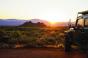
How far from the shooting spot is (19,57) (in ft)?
52.6

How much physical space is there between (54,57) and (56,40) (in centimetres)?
1015

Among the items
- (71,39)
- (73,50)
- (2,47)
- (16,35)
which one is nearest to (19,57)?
(71,39)

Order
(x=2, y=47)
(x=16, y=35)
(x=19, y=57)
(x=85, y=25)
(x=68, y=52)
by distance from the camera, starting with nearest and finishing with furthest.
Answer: (x=85, y=25) < (x=19, y=57) < (x=68, y=52) < (x=2, y=47) < (x=16, y=35)

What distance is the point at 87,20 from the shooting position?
15094 mm

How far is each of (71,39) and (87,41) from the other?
3.38 meters

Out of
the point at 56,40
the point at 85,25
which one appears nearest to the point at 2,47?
the point at 56,40

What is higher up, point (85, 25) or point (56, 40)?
point (85, 25)

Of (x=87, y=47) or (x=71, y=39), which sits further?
(x=71, y=39)

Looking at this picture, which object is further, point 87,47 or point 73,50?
point 73,50

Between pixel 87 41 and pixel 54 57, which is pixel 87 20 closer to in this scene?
pixel 87 41

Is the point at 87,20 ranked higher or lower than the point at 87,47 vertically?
higher

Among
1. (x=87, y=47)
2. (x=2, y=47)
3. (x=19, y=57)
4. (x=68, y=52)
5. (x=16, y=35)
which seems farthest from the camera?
(x=16, y=35)

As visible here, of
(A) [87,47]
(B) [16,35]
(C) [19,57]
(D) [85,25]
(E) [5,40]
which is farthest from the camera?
(B) [16,35]

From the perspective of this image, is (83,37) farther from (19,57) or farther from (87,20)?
(19,57)
